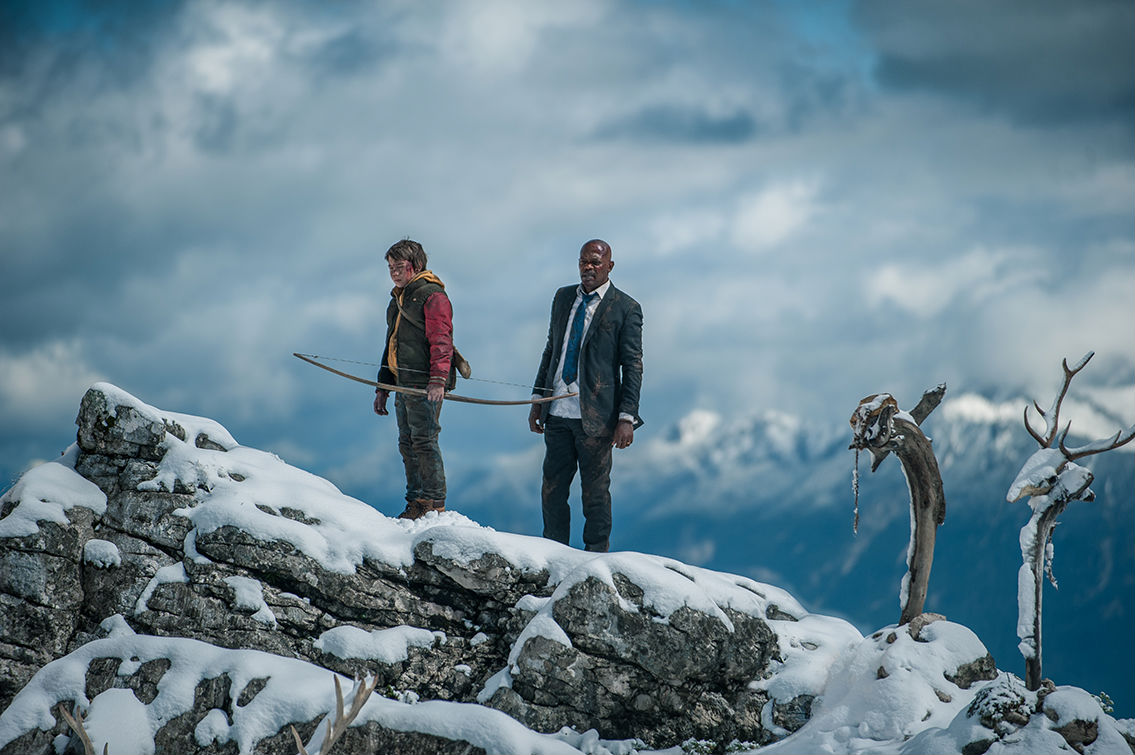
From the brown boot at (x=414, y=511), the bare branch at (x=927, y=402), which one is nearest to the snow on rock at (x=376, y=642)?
the brown boot at (x=414, y=511)

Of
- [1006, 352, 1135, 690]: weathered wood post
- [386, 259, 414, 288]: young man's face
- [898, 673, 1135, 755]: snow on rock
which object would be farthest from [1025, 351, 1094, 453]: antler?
[386, 259, 414, 288]: young man's face

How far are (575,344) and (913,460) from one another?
132 inches

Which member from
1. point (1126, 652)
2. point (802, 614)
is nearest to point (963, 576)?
point (1126, 652)

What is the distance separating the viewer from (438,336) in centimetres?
933

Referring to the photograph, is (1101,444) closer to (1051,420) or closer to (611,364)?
(1051,420)

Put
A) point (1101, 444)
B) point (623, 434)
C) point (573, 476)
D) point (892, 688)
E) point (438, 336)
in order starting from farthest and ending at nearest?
point (573, 476)
point (438, 336)
point (623, 434)
point (892, 688)
point (1101, 444)

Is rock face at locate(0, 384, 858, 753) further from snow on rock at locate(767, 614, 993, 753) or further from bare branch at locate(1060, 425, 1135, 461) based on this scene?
bare branch at locate(1060, 425, 1135, 461)

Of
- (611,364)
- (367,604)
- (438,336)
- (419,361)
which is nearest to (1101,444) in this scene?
(611,364)

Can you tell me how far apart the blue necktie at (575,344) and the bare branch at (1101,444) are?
4354 millimetres

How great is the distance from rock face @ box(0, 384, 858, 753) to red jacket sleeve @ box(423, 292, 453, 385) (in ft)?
4.96

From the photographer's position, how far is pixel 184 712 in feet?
24.3

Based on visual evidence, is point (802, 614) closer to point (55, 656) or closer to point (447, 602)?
point (447, 602)

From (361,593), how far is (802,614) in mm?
4301

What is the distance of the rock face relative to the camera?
314 inches
